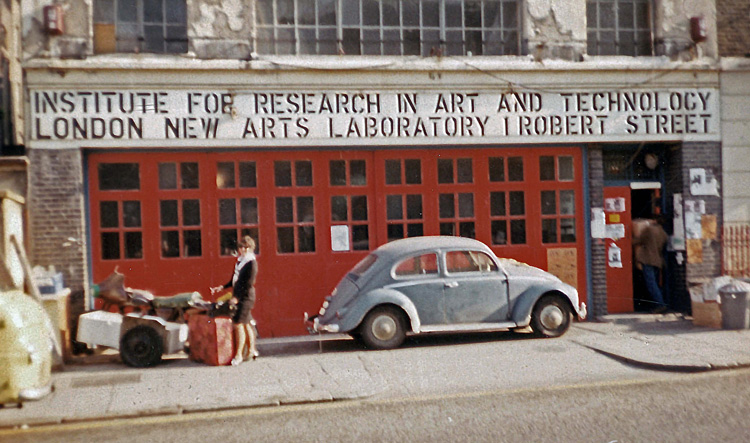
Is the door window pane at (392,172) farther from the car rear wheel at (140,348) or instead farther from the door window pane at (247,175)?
the car rear wheel at (140,348)

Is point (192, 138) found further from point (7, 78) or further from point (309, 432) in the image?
point (309, 432)

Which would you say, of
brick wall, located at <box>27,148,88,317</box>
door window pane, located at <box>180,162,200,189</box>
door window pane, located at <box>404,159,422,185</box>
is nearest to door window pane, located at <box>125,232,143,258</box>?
brick wall, located at <box>27,148,88,317</box>

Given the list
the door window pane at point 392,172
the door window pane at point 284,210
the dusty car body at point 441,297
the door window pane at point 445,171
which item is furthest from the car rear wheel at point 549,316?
the door window pane at point 284,210

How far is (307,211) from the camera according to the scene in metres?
12.4

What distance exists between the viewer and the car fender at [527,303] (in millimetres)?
10781

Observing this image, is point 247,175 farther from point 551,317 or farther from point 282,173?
point 551,317

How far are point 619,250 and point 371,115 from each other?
→ 5.01 metres

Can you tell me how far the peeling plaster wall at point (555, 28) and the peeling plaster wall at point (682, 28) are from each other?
1491 millimetres

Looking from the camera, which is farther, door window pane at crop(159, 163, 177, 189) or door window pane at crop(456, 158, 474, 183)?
door window pane at crop(456, 158, 474, 183)

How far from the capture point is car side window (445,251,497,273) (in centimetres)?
1086

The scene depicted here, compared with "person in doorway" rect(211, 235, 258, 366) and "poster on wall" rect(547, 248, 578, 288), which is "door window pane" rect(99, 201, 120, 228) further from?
"poster on wall" rect(547, 248, 578, 288)

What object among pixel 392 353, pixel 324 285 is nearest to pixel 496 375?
pixel 392 353

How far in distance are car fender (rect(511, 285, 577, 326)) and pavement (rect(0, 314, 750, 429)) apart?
2.46 feet

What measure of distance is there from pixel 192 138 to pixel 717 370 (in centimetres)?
813
